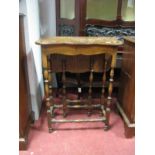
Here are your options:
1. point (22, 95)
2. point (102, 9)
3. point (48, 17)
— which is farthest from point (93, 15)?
point (22, 95)

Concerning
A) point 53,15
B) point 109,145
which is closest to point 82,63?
point 109,145

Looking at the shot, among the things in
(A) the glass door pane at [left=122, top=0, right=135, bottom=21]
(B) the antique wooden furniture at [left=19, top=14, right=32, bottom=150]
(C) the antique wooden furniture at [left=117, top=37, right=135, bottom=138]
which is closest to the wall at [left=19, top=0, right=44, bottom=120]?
(B) the antique wooden furniture at [left=19, top=14, right=32, bottom=150]

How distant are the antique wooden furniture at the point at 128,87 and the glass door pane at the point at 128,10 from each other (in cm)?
70

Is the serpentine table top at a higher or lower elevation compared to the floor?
higher

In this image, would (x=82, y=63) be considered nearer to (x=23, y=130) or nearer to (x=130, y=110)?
(x=130, y=110)

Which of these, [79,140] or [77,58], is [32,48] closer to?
[77,58]

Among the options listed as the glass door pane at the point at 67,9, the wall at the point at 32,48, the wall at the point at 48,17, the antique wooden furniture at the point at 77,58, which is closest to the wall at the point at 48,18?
the wall at the point at 48,17

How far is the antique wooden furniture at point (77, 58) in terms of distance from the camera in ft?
5.40

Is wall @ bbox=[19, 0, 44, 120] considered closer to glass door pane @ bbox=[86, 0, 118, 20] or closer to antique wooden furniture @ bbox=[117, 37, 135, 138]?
glass door pane @ bbox=[86, 0, 118, 20]

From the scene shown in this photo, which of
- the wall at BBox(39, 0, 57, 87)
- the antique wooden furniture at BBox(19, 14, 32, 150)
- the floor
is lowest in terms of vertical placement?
the floor

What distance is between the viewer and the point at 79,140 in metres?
1.78

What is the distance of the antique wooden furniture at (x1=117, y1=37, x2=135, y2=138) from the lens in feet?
5.74

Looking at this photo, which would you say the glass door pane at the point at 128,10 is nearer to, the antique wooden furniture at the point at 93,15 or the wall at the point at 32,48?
the antique wooden furniture at the point at 93,15

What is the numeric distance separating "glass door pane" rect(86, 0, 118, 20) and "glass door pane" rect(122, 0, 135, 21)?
10cm
